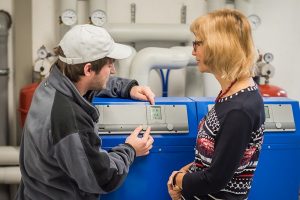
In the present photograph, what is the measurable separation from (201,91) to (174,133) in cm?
118

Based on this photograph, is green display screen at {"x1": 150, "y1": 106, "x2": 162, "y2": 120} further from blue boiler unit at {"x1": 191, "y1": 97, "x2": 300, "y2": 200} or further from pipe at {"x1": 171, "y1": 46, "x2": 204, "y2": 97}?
pipe at {"x1": 171, "y1": 46, "x2": 204, "y2": 97}

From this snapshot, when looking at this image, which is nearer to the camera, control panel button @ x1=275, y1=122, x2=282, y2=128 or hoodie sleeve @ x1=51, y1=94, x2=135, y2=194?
hoodie sleeve @ x1=51, y1=94, x2=135, y2=194

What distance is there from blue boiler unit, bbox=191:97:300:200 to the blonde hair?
1.42 feet

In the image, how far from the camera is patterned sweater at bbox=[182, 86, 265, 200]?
1131 mm

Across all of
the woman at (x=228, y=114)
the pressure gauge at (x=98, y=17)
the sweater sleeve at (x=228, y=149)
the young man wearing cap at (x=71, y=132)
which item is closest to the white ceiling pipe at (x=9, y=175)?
the pressure gauge at (x=98, y=17)

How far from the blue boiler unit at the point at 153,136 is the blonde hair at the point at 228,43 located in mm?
432

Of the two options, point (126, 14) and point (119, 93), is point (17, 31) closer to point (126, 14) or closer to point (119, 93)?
point (126, 14)

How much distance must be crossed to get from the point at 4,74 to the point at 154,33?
1058 mm

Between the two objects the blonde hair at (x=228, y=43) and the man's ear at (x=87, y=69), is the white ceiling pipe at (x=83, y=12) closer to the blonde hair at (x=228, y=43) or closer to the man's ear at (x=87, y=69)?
the man's ear at (x=87, y=69)

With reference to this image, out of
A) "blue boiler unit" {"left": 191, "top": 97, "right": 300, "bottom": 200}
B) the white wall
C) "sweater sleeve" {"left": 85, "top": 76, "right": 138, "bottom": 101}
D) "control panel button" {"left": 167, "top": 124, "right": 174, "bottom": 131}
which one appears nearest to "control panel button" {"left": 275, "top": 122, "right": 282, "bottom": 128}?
"blue boiler unit" {"left": 191, "top": 97, "right": 300, "bottom": 200}

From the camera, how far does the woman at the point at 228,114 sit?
3.73 feet

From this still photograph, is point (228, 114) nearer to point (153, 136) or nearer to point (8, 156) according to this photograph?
point (153, 136)

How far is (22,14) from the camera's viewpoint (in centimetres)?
260

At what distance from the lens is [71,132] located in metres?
1.16
